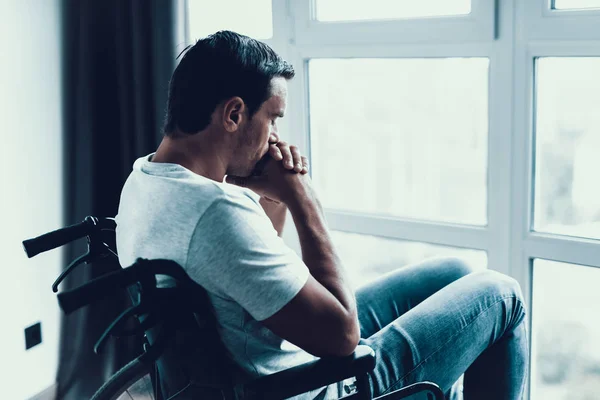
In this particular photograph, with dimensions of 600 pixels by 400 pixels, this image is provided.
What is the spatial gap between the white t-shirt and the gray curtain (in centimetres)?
111

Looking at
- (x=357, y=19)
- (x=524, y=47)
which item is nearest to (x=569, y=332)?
(x=524, y=47)

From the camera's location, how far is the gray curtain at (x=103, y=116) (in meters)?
2.35

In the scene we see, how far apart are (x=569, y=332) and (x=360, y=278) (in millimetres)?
705

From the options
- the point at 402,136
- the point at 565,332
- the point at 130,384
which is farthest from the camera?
the point at 402,136

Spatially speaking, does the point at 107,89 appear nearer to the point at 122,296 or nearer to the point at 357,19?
the point at 122,296

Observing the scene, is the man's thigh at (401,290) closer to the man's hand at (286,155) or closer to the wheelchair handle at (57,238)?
the man's hand at (286,155)

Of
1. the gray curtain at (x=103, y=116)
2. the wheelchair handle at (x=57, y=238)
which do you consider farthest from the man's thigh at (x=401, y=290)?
the gray curtain at (x=103, y=116)

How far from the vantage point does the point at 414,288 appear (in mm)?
1806

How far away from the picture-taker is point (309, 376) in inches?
48.8

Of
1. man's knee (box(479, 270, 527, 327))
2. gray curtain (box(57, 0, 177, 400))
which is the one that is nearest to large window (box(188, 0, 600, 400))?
gray curtain (box(57, 0, 177, 400))

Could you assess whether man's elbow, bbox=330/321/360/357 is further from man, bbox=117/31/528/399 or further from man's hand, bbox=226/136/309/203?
man's hand, bbox=226/136/309/203

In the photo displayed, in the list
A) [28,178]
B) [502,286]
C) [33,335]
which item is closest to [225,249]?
[502,286]

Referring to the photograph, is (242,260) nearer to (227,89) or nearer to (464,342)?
(227,89)

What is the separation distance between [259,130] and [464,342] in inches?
23.4
